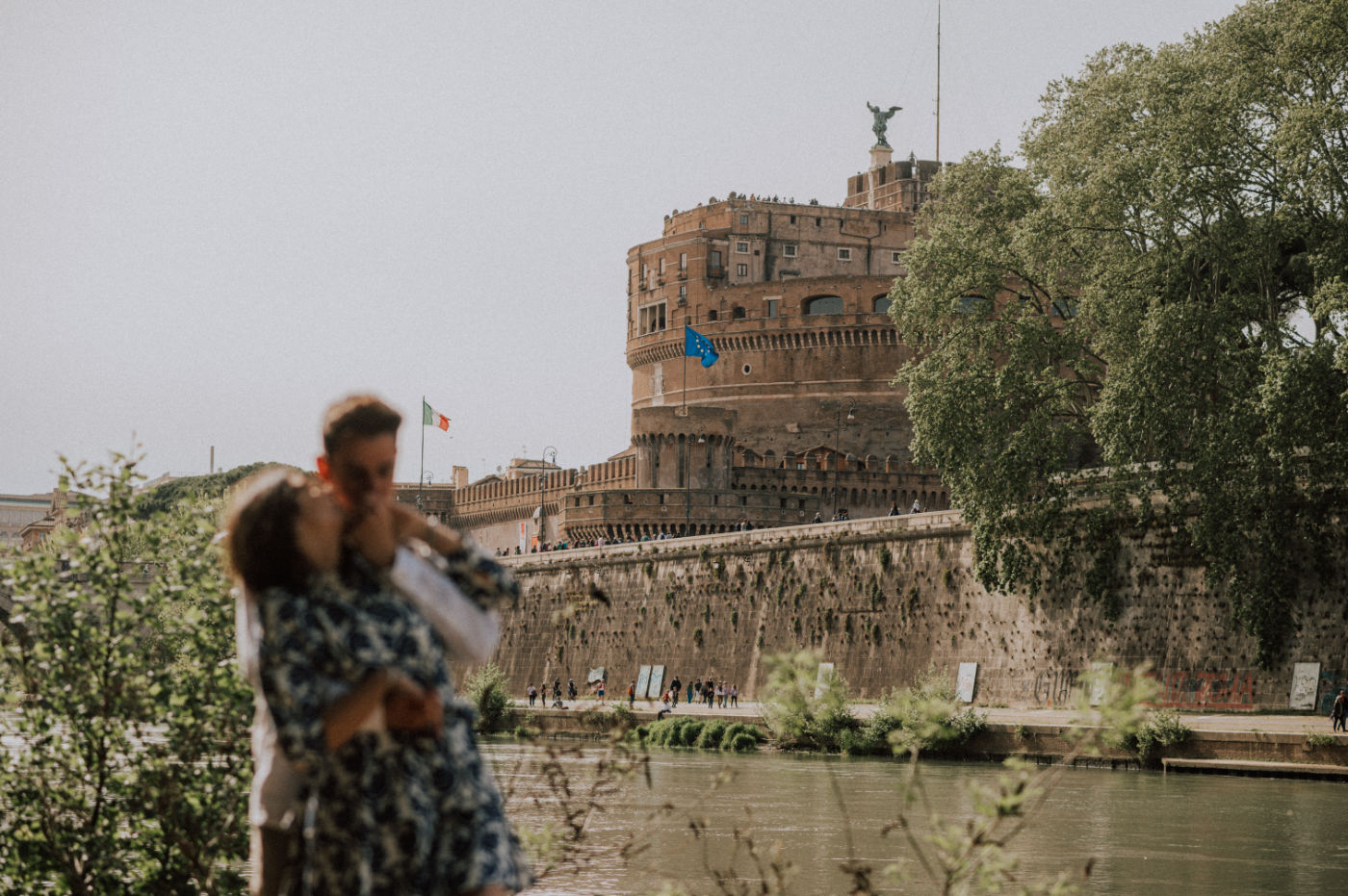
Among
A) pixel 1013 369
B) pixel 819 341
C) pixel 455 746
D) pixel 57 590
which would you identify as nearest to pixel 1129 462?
pixel 1013 369

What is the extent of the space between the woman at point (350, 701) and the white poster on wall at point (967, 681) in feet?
80.9

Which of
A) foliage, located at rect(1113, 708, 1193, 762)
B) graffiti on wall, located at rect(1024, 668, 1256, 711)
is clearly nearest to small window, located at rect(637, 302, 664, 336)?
graffiti on wall, located at rect(1024, 668, 1256, 711)

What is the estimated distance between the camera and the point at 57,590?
5449 millimetres

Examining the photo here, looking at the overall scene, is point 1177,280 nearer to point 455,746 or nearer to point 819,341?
point 455,746

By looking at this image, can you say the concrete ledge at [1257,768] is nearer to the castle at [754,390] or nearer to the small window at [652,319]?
the castle at [754,390]

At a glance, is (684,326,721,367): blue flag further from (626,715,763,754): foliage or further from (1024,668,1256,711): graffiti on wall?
(1024,668,1256,711): graffiti on wall

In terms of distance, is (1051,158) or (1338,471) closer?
(1338,471)

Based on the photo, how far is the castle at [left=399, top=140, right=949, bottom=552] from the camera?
45.2 m

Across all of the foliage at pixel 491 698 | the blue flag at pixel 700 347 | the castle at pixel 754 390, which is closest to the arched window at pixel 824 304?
the castle at pixel 754 390

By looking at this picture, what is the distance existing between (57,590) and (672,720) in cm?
2279

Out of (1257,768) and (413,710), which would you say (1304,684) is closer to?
(1257,768)

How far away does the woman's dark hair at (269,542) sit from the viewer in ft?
10.1

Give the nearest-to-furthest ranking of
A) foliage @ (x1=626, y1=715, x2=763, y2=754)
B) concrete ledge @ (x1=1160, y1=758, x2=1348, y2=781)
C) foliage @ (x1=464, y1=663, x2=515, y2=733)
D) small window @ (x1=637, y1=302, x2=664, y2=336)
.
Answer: concrete ledge @ (x1=1160, y1=758, x2=1348, y2=781) → foliage @ (x1=626, y1=715, x2=763, y2=754) → foliage @ (x1=464, y1=663, x2=515, y2=733) → small window @ (x1=637, y1=302, x2=664, y2=336)

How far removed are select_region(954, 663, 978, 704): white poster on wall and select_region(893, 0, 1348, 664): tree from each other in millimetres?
2308
